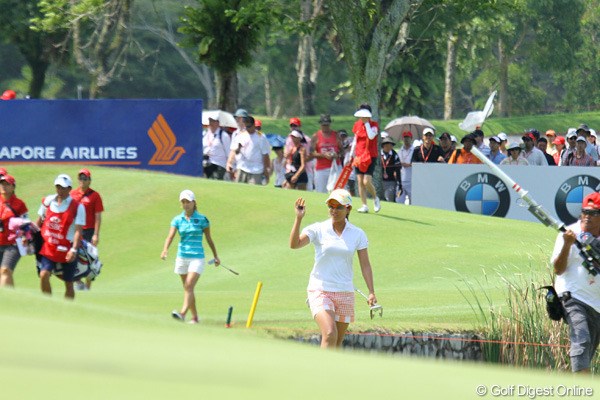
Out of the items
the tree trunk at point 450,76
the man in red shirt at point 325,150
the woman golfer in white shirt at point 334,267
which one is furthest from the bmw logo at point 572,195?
the tree trunk at point 450,76

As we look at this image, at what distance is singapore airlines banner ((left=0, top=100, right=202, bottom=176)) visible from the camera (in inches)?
983

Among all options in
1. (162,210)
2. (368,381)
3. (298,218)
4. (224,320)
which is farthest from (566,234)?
(162,210)

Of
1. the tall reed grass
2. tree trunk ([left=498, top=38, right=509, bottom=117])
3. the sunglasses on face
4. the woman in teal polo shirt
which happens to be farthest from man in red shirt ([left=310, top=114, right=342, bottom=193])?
tree trunk ([left=498, top=38, right=509, bottom=117])

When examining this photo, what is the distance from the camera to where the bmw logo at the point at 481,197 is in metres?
26.3

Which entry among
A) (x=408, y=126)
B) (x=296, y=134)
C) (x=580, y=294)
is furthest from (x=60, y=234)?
(x=408, y=126)

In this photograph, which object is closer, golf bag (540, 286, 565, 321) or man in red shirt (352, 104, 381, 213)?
golf bag (540, 286, 565, 321)

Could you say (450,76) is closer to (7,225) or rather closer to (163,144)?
(163,144)

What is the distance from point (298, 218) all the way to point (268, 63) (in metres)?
77.0

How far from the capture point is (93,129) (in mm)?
25125

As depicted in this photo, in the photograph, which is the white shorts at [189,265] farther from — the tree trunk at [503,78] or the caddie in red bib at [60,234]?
the tree trunk at [503,78]

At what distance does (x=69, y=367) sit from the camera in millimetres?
4141

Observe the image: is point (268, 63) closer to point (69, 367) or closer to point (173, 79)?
point (173, 79)

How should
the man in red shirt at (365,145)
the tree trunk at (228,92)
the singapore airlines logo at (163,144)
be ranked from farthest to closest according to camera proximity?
the tree trunk at (228,92) < the singapore airlines logo at (163,144) < the man in red shirt at (365,145)

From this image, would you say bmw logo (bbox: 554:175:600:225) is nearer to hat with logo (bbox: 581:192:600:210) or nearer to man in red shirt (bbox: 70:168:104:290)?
man in red shirt (bbox: 70:168:104:290)
